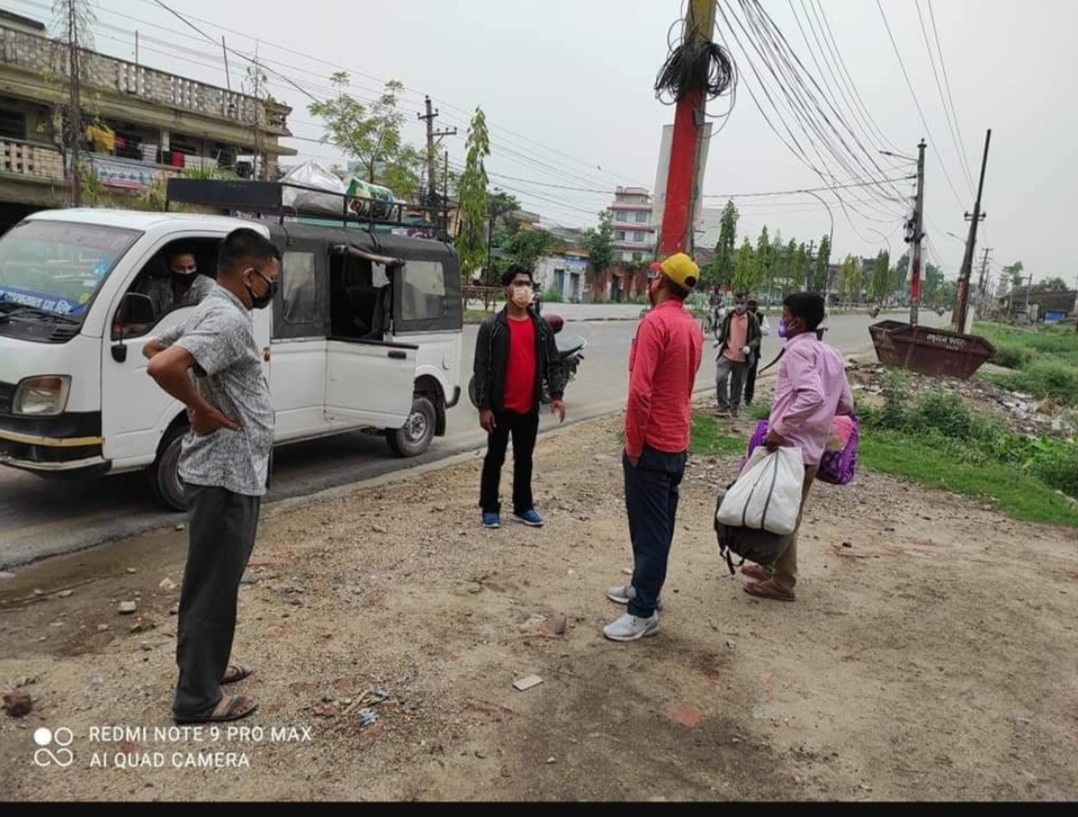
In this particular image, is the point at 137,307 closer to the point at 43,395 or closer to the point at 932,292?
the point at 43,395

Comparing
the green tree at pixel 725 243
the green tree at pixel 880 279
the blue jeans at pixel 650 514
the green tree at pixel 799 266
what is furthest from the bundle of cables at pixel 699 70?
the green tree at pixel 880 279

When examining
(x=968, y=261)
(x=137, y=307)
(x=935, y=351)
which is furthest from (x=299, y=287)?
(x=968, y=261)

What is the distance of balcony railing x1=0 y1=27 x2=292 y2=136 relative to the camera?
20.2 meters

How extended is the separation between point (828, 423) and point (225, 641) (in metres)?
3.19

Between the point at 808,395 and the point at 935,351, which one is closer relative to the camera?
the point at 808,395

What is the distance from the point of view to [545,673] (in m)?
3.47

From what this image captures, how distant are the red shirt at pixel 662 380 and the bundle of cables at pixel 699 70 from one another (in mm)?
4475

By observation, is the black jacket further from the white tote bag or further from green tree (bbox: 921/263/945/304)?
green tree (bbox: 921/263/945/304)

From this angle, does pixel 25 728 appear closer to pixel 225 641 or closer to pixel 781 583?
pixel 225 641

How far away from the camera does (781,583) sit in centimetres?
457

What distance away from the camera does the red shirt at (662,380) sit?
370 cm

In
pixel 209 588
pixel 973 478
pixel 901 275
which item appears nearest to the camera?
pixel 209 588

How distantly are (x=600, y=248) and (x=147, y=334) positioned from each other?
5189 cm

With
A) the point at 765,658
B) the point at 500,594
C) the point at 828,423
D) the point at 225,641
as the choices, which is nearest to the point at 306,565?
the point at 500,594
